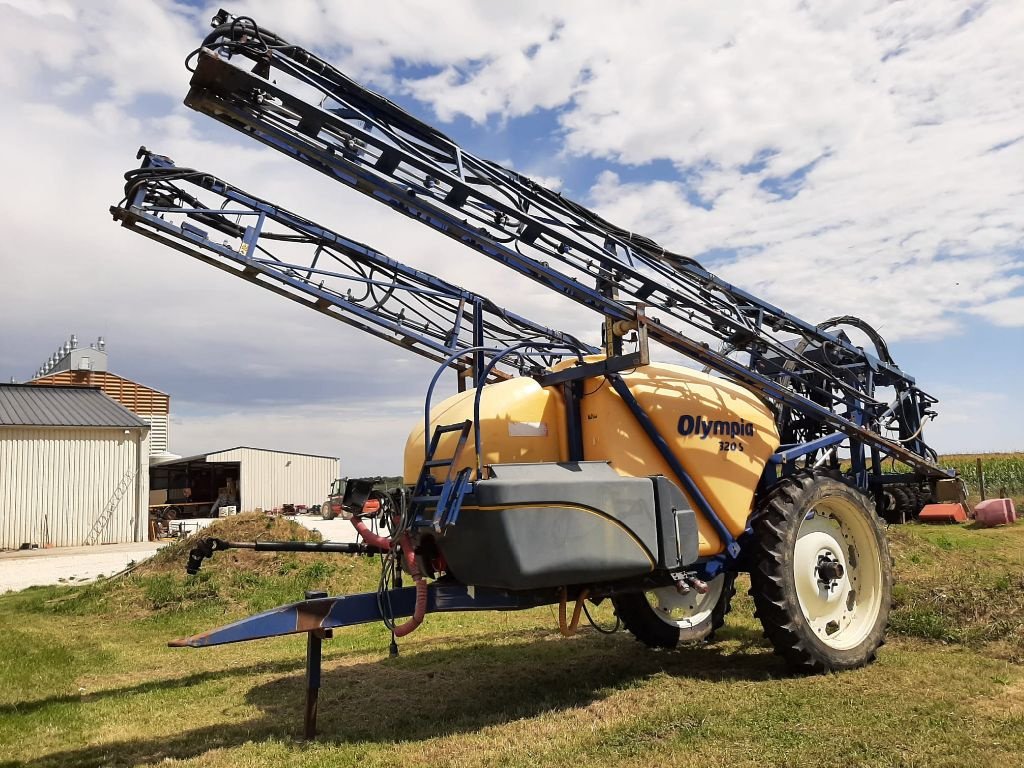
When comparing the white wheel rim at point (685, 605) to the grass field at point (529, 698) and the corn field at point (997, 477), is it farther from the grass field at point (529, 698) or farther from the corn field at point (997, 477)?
the corn field at point (997, 477)

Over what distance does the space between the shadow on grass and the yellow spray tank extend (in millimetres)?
1354

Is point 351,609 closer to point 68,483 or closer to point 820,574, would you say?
point 820,574

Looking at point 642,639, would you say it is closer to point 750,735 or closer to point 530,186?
point 750,735

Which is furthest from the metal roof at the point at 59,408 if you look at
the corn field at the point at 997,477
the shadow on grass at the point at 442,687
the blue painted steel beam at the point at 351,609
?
the corn field at the point at 997,477

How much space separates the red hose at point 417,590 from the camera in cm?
523

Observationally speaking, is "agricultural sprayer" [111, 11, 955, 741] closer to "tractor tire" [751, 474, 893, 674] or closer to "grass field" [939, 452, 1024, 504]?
"tractor tire" [751, 474, 893, 674]

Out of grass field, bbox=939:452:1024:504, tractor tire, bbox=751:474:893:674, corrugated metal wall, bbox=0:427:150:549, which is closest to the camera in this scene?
tractor tire, bbox=751:474:893:674

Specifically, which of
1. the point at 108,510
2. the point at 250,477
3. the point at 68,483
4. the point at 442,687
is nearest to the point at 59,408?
the point at 68,483

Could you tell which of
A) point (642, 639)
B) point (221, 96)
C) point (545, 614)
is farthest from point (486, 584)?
point (545, 614)

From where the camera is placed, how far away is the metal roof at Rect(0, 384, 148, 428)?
23.8m

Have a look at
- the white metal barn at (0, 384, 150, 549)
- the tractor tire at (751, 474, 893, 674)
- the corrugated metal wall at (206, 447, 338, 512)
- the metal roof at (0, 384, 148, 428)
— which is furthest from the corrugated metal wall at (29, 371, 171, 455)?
the tractor tire at (751, 474, 893, 674)

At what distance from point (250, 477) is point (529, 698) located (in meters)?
31.9

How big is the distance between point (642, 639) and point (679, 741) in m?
2.87

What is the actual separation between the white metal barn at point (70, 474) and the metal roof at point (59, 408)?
0.09 feet
